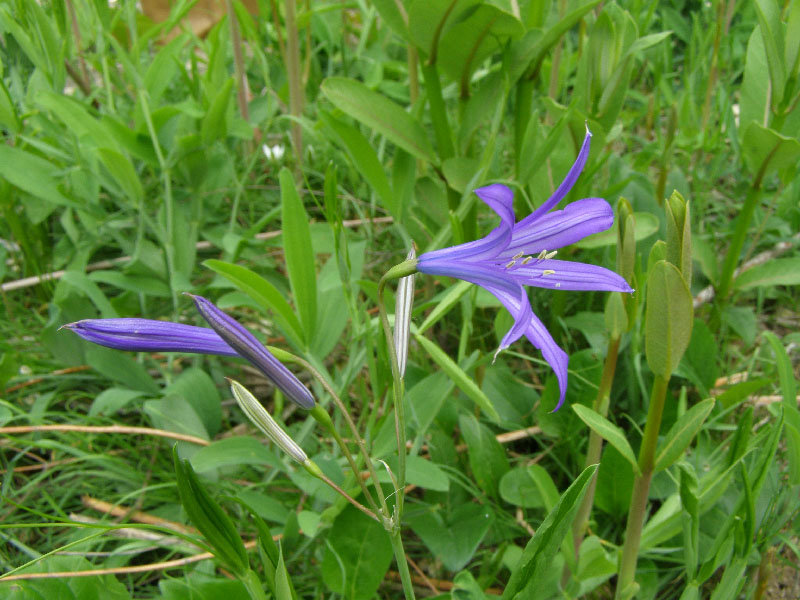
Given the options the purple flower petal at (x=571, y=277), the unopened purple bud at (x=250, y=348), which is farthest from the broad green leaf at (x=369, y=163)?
the unopened purple bud at (x=250, y=348)

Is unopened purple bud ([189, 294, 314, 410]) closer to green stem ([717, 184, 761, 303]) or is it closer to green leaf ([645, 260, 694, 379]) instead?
green leaf ([645, 260, 694, 379])

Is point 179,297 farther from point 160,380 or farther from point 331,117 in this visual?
point 331,117

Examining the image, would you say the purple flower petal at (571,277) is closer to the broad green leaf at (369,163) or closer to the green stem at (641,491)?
the green stem at (641,491)

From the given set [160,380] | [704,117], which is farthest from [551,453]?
[704,117]

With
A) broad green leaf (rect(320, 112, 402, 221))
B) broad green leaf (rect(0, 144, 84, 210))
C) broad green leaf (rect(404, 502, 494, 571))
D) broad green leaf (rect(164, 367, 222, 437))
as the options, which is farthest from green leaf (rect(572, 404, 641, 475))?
broad green leaf (rect(0, 144, 84, 210))

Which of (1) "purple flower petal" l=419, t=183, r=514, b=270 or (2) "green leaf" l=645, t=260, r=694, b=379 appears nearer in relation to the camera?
(1) "purple flower petal" l=419, t=183, r=514, b=270

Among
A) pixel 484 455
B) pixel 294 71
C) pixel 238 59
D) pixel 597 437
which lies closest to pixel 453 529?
pixel 484 455
